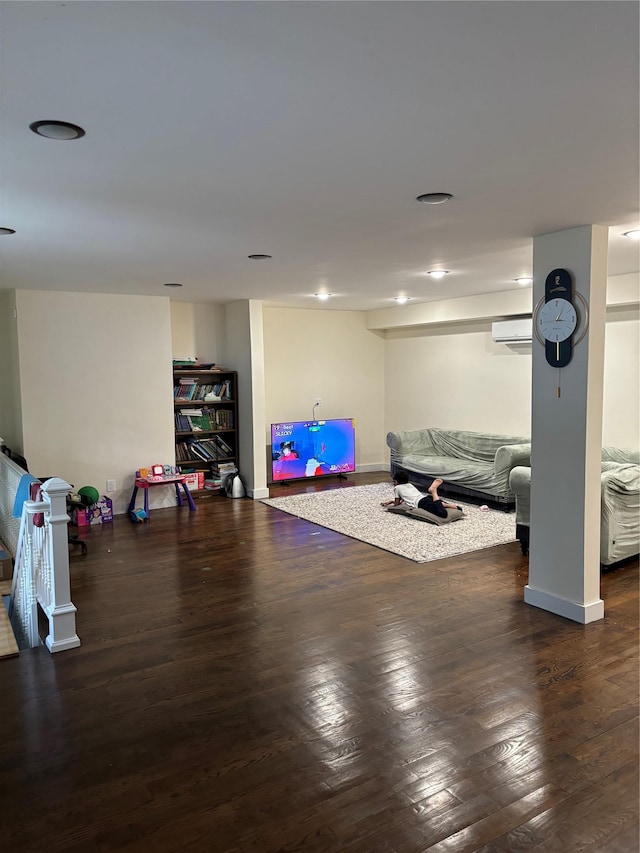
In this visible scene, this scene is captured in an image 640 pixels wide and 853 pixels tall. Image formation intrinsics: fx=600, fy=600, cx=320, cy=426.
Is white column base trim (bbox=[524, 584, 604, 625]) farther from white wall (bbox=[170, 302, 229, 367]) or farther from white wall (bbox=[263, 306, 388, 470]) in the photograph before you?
white wall (bbox=[170, 302, 229, 367])

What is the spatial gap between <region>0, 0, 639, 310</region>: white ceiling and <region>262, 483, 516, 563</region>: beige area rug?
101 inches

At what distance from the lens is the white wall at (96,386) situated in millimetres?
6031

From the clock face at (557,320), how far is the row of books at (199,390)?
4652 millimetres

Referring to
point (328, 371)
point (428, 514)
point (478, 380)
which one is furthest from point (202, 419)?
point (478, 380)

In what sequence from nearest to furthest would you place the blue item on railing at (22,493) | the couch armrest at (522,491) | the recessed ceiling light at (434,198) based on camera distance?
the recessed ceiling light at (434,198) → the blue item on railing at (22,493) → the couch armrest at (522,491)

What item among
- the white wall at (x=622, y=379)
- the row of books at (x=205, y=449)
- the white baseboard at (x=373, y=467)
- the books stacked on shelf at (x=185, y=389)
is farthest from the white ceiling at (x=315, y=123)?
the white baseboard at (x=373, y=467)

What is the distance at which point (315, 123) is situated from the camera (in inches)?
77.5

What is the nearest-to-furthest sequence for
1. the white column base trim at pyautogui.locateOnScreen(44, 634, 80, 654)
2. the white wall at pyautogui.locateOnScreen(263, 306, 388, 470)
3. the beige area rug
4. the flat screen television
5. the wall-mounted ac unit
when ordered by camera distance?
the white column base trim at pyautogui.locateOnScreen(44, 634, 80, 654) < the beige area rug < the wall-mounted ac unit < the flat screen television < the white wall at pyautogui.locateOnScreen(263, 306, 388, 470)

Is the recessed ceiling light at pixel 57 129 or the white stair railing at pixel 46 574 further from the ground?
the recessed ceiling light at pixel 57 129

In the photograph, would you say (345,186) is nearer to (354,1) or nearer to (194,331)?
(354,1)

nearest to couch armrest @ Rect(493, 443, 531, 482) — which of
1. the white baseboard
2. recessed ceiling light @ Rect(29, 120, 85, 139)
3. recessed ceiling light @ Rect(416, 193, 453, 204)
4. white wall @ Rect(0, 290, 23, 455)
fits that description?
the white baseboard

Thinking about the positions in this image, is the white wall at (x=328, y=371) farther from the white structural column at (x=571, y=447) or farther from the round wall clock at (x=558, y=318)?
the round wall clock at (x=558, y=318)

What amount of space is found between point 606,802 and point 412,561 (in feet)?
8.97

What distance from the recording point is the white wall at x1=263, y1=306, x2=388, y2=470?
27.2 ft
